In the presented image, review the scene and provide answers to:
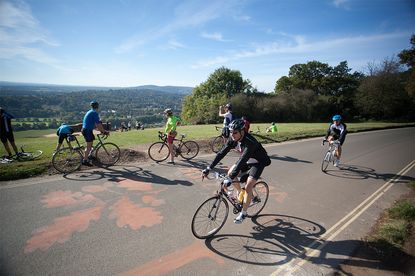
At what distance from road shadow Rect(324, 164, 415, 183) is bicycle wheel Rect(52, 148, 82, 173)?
10.0 meters

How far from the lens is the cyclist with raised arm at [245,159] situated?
16.4 ft

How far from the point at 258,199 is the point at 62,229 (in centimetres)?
448

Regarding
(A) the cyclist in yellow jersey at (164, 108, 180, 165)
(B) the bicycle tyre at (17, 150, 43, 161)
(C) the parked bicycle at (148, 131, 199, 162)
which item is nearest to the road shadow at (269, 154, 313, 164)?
(C) the parked bicycle at (148, 131, 199, 162)

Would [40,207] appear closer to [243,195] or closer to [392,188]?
[243,195]

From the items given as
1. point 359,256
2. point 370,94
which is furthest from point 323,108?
point 359,256

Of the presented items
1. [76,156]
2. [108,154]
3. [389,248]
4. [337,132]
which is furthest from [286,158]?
[76,156]

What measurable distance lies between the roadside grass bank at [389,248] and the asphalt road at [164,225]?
0.58ft

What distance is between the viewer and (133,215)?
18.1 feet

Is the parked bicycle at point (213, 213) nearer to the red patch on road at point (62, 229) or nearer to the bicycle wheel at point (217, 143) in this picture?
the red patch on road at point (62, 229)

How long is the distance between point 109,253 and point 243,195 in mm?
2961

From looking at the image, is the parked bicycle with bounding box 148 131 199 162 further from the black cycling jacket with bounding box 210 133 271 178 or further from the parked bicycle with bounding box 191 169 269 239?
the parked bicycle with bounding box 191 169 269 239

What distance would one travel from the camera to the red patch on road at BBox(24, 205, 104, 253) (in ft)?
14.1

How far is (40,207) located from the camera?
5.64 metres

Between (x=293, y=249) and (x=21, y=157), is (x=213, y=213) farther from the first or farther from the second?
(x=21, y=157)
